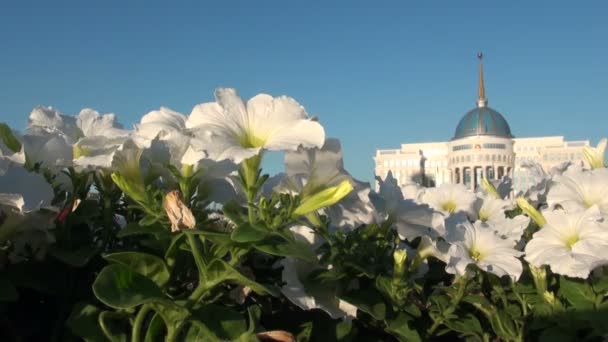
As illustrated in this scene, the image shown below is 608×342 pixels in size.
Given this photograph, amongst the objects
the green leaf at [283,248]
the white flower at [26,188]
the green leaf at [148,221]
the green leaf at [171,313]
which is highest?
the white flower at [26,188]

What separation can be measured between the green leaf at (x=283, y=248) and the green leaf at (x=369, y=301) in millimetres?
203

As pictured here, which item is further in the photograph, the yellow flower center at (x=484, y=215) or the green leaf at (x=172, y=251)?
the yellow flower center at (x=484, y=215)

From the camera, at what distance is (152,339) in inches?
35.6

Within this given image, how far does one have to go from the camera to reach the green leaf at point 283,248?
853mm

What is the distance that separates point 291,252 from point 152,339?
24 cm

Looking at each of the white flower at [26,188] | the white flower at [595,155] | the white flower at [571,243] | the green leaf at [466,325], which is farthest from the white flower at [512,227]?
the white flower at [26,188]

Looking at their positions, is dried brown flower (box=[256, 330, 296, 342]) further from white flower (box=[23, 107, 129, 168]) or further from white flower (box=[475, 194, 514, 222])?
white flower (box=[475, 194, 514, 222])

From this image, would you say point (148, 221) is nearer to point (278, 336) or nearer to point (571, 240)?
point (278, 336)

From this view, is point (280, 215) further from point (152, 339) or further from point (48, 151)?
point (48, 151)

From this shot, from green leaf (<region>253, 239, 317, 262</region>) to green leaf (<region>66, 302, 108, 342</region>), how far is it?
290 millimetres

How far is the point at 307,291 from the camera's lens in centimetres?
110

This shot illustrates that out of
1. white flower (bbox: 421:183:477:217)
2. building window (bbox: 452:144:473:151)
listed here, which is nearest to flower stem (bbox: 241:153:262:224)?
white flower (bbox: 421:183:477:217)

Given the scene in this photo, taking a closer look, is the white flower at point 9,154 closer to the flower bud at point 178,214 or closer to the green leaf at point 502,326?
the flower bud at point 178,214

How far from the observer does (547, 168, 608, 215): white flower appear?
1.70 meters
